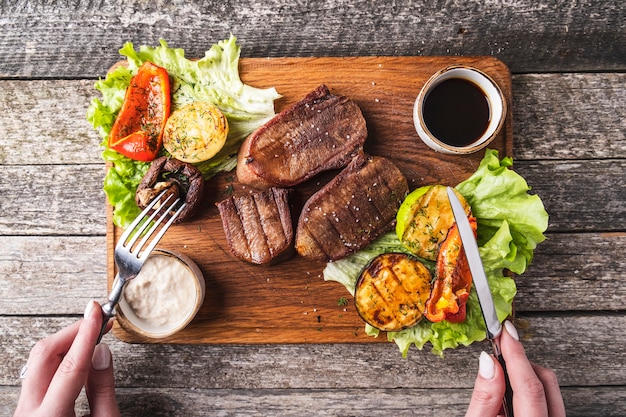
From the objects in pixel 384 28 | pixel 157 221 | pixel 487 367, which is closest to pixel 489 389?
pixel 487 367

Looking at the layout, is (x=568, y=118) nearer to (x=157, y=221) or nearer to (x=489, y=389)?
(x=489, y=389)

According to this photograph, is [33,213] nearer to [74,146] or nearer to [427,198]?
[74,146]

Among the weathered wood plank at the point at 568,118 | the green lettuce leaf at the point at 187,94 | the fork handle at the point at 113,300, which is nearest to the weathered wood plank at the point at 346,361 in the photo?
the fork handle at the point at 113,300

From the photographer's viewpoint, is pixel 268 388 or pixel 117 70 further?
pixel 268 388

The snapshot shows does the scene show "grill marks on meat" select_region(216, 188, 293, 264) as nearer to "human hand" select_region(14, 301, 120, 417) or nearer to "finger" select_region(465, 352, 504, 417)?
"human hand" select_region(14, 301, 120, 417)

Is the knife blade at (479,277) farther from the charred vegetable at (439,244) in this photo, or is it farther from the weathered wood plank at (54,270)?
the weathered wood plank at (54,270)

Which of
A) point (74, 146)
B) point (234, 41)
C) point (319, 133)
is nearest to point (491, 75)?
point (319, 133)

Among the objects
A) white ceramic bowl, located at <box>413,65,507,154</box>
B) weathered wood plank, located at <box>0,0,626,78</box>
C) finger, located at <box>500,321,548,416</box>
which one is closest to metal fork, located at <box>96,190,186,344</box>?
weathered wood plank, located at <box>0,0,626,78</box>
